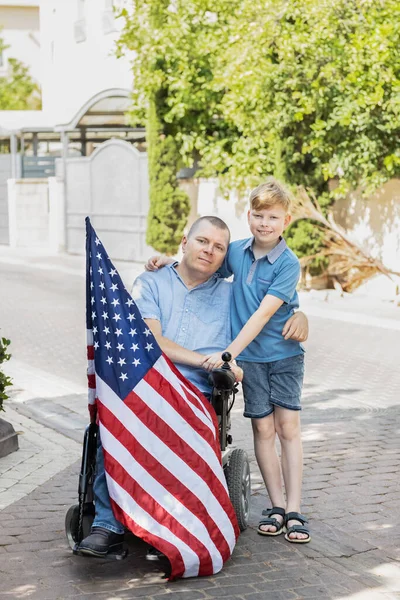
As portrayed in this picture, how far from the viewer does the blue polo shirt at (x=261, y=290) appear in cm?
507

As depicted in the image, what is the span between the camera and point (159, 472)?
4.62 m

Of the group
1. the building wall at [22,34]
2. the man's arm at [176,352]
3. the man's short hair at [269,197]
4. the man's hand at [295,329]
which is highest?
the building wall at [22,34]

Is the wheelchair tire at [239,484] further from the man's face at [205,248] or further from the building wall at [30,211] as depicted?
the building wall at [30,211]

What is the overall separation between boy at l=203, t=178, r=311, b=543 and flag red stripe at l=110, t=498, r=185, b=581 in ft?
2.50

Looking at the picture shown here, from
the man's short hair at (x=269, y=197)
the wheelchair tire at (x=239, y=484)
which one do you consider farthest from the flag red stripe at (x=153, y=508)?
the man's short hair at (x=269, y=197)

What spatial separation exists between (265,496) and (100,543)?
1.64m

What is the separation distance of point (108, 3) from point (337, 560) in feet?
81.4

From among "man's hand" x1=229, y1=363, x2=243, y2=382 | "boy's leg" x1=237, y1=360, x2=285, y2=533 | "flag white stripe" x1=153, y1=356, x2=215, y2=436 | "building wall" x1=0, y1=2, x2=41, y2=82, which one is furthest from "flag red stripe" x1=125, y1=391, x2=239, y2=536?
"building wall" x1=0, y1=2, x2=41, y2=82

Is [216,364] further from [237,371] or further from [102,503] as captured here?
[102,503]

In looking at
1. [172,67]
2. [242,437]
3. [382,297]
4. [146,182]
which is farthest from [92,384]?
[146,182]

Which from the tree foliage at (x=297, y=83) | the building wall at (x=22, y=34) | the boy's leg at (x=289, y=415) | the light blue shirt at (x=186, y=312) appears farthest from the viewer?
the building wall at (x=22, y=34)

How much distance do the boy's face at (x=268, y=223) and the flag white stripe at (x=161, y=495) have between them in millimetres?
1219

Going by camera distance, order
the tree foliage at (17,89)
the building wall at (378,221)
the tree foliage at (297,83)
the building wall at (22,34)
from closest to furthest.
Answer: the tree foliage at (297,83)
the building wall at (378,221)
the tree foliage at (17,89)
the building wall at (22,34)

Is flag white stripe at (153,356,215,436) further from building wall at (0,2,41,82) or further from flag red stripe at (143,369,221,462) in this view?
building wall at (0,2,41,82)
